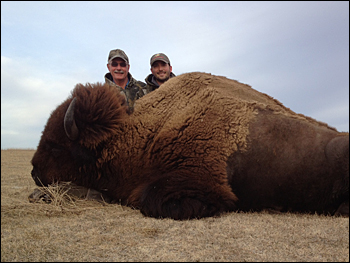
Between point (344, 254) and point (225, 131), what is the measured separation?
5.93 ft

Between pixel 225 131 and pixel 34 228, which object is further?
pixel 225 131

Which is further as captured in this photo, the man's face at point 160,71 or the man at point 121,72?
the man at point 121,72

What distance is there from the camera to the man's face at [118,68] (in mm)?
6977

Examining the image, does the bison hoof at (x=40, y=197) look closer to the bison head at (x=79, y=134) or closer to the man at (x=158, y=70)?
the bison head at (x=79, y=134)

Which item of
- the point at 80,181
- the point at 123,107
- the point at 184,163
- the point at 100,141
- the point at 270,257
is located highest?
the point at 123,107

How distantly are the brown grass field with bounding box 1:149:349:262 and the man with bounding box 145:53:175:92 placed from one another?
12.3ft

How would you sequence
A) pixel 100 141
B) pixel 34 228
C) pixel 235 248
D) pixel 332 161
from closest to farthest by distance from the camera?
pixel 235 248 < pixel 34 228 < pixel 332 161 < pixel 100 141

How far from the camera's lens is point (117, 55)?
6.84 meters

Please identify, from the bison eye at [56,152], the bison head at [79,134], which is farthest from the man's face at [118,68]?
the bison eye at [56,152]

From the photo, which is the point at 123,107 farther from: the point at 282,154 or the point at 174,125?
the point at 282,154

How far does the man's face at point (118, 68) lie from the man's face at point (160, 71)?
0.77 metres

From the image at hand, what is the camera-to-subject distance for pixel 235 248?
6.61ft

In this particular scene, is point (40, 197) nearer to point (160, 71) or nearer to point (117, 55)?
point (160, 71)

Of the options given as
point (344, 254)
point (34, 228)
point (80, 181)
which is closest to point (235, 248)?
point (344, 254)
